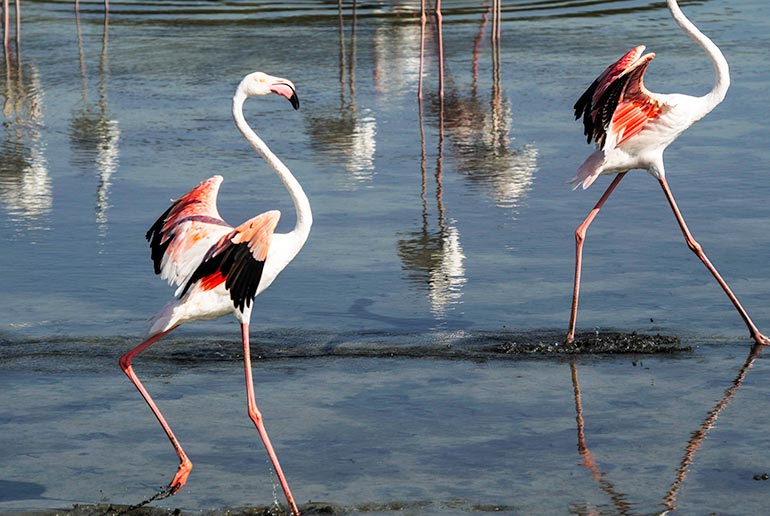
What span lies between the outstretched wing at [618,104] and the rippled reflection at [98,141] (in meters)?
3.30

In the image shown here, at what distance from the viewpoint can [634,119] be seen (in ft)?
23.0

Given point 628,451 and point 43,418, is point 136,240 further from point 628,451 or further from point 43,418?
point 628,451

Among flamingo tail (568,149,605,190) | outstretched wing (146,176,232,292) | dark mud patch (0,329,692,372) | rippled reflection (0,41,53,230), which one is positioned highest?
outstretched wing (146,176,232,292)

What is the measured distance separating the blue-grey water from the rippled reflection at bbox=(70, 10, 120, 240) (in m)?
0.04

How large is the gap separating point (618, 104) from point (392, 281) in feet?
5.20

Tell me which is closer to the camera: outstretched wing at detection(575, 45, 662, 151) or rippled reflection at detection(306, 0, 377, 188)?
outstretched wing at detection(575, 45, 662, 151)

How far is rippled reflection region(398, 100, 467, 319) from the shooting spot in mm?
7336

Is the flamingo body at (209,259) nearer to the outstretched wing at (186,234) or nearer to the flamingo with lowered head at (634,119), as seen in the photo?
the outstretched wing at (186,234)

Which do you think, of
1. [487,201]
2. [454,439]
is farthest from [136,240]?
[454,439]

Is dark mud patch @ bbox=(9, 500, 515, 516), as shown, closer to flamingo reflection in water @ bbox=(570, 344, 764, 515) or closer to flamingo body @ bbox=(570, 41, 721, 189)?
flamingo reflection in water @ bbox=(570, 344, 764, 515)

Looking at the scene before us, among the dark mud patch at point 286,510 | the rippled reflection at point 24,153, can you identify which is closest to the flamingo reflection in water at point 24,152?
the rippled reflection at point 24,153

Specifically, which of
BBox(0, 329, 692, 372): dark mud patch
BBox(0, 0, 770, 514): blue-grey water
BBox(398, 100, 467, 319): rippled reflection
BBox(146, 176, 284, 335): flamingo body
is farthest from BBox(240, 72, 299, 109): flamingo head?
BBox(398, 100, 467, 319): rippled reflection

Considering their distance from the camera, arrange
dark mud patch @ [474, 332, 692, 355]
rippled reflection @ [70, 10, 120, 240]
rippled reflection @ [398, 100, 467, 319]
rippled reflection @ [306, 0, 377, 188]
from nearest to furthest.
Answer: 1. dark mud patch @ [474, 332, 692, 355]
2. rippled reflection @ [398, 100, 467, 319]
3. rippled reflection @ [70, 10, 120, 240]
4. rippled reflection @ [306, 0, 377, 188]

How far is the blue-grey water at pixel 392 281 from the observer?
5160 mm
